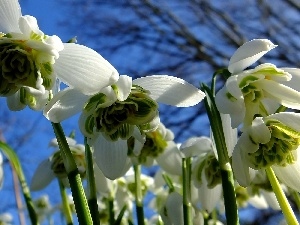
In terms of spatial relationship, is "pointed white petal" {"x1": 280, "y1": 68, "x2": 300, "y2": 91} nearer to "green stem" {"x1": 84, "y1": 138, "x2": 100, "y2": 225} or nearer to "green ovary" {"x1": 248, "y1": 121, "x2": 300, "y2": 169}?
"green ovary" {"x1": 248, "y1": 121, "x2": 300, "y2": 169}

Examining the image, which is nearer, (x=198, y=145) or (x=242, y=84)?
(x=242, y=84)

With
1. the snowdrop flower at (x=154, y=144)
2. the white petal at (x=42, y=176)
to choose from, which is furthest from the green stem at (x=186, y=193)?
the white petal at (x=42, y=176)

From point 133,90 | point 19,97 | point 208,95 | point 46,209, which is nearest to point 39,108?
point 19,97

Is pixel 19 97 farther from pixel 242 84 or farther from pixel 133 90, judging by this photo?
pixel 242 84

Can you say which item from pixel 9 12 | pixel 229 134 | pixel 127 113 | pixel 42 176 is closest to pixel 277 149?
pixel 229 134

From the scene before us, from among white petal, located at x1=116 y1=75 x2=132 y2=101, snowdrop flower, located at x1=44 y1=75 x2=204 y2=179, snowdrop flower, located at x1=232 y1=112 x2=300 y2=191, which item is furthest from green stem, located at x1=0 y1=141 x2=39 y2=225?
snowdrop flower, located at x1=232 y1=112 x2=300 y2=191

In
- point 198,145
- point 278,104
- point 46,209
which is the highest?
point 278,104

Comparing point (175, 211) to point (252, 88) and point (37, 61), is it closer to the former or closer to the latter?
point (252, 88)
